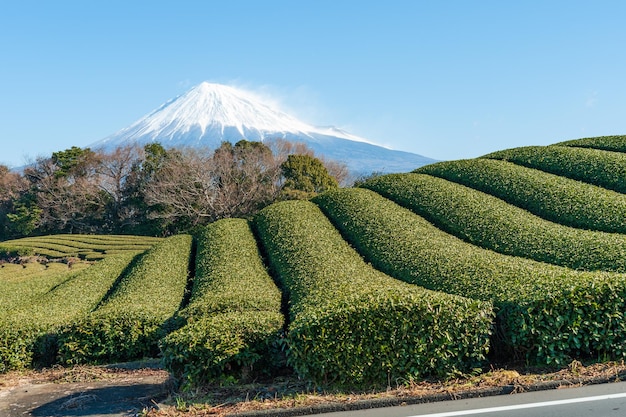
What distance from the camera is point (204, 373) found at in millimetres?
8531

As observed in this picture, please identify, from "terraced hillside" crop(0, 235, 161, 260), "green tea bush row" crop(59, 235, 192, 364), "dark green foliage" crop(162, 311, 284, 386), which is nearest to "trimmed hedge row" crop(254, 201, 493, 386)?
"dark green foliage" crop(162, 311, 284, 386)

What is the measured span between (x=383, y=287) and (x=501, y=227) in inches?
331

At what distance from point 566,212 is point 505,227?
106 inches

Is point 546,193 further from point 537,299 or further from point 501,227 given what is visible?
point 537,299

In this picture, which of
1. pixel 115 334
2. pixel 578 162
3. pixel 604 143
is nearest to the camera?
pixel 115 334

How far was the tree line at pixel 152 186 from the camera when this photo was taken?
47.2 meters

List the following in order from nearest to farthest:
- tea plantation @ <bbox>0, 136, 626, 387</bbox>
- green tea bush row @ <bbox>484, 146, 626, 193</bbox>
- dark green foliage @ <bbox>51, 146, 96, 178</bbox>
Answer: tea plantation @ <bbox>0, 136, 626, 387</bbox> → green tea bush row @ <bbox>484, 146, 626, 193</bbox> → dark green foliage @ <bbox>51, 146, 96, 178</bbox>

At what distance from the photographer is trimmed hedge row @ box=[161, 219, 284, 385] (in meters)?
8.45

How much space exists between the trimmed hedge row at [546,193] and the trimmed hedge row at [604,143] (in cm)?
444

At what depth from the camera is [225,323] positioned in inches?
358

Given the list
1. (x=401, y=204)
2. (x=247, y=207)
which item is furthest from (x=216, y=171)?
(x=401, y=204)

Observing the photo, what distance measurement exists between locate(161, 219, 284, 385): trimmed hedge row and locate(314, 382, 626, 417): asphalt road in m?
2.03

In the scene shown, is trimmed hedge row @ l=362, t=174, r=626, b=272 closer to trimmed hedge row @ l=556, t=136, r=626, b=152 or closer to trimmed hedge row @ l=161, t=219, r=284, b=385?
trimmed hedge row @ l=161, t=219, r=284, b=385

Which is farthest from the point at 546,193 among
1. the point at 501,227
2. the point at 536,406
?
the point at 536,406
